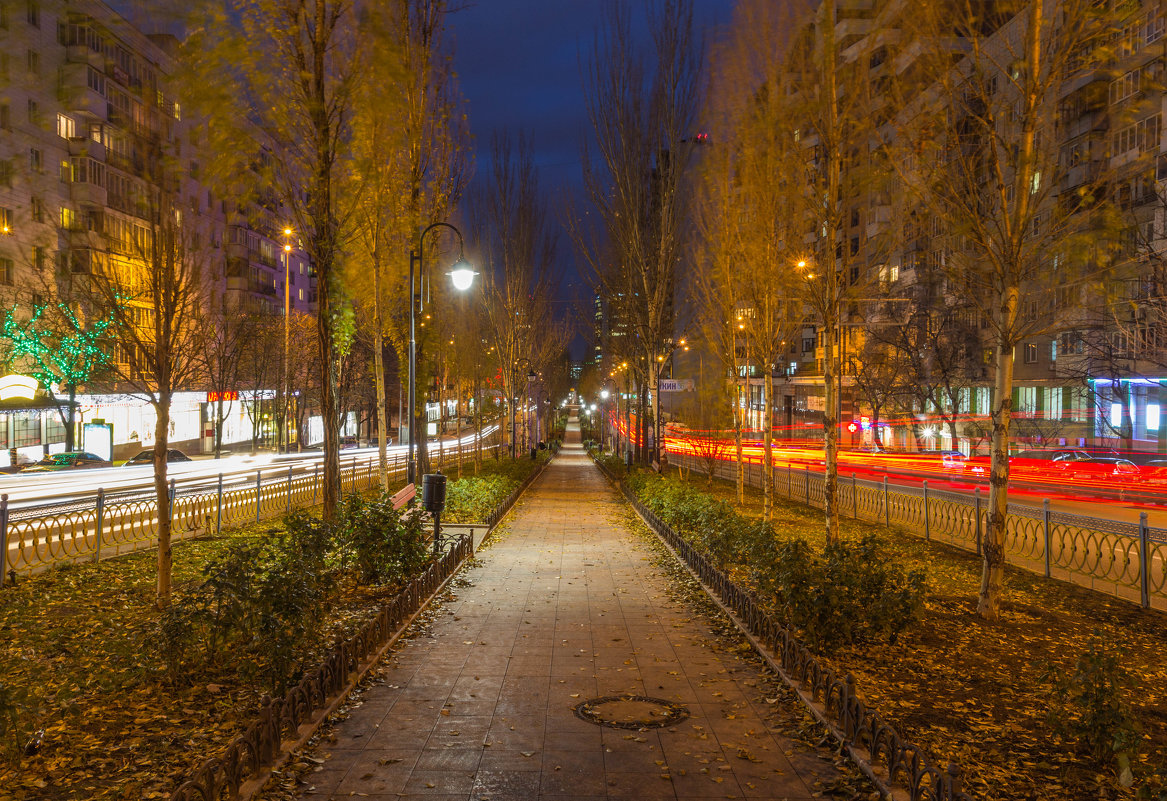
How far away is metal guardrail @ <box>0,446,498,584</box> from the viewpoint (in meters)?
13.1

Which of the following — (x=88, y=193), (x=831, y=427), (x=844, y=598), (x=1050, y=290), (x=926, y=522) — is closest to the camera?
(x=844, y=598)

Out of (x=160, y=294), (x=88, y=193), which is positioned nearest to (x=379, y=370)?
(x=160, y=294)

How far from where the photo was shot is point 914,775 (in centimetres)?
467

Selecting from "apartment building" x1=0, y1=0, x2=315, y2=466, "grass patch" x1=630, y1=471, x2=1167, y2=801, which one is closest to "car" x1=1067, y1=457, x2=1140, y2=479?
"grass patch" x1=630, y1=471, x2=1167, y2=801

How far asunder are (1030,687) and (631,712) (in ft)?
11.6

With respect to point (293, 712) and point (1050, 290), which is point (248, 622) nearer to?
point (293, 712)

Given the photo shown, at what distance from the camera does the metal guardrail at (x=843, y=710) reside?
464 cm

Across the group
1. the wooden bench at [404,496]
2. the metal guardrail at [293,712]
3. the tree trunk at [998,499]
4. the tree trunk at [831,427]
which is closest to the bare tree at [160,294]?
the metal guardrail at [293,712]

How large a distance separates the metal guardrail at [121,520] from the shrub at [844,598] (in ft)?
34.9

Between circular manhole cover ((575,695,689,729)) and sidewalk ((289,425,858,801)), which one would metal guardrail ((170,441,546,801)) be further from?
circular manhole cover ((575,695,689,729))

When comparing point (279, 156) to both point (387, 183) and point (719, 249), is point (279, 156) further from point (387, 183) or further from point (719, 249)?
point (719, 249)

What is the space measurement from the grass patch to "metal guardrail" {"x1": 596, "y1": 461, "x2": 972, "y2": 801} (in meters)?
0.45

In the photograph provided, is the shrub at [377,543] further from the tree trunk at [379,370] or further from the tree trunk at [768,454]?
the tree trunk at [768,454]

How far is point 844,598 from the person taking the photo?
8203 millimetres
